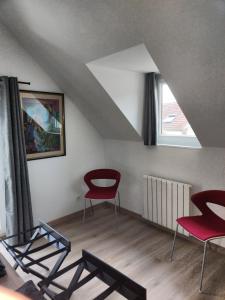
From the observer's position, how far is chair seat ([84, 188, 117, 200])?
3.06 m

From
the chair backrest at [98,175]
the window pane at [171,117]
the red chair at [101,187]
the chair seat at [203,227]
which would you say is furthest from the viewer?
the chair backrest at [98,175]

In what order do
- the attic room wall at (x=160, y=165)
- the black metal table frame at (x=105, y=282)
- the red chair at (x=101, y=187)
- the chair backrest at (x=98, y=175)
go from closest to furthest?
the black metal table frame at (x=105, y=282), the attic room wall at (x=160, y=165), the red chair at (x=101, y=187), the chair backrest at (x=98, y=175)

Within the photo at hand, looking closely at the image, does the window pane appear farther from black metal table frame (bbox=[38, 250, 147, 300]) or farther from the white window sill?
black metal table frame (bbox=[38, 250, 147, 300])

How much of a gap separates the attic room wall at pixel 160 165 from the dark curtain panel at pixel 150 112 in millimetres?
171

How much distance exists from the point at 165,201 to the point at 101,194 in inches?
33.4

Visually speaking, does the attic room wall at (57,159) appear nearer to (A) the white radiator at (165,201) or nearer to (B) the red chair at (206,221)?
(A) the white radiator at (165,201)

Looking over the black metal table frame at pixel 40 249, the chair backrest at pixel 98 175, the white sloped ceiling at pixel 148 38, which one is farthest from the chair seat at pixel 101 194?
the white sloped ceiling at pixel 148 38

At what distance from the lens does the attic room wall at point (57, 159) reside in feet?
9.08

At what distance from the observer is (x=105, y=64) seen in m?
2.56

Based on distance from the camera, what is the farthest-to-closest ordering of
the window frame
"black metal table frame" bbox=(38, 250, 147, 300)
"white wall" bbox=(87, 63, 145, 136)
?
the window frame → "white wall" bbox=(87, 63, 145, 136) → "black metal table frame" bbox=(38, 250, 147, 300)

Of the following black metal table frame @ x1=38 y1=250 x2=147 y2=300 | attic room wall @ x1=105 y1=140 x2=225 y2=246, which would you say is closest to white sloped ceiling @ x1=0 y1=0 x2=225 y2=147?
attic room wall @ x1=105 y1=140 x2=225 y2=246

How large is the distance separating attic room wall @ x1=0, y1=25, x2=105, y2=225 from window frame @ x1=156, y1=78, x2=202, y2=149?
1061 mm

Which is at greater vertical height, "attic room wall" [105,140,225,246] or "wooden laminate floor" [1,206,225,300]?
"attic room wall" [105,140,225,246]

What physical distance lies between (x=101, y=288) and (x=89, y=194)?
4.31 ft
